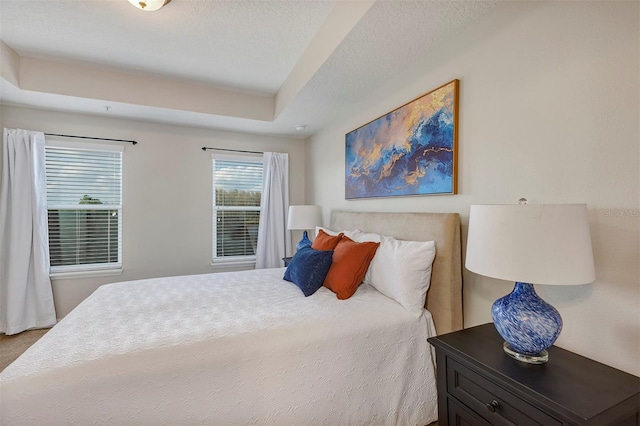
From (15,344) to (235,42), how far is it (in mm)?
3496

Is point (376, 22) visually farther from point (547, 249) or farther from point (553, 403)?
point (553, 403)

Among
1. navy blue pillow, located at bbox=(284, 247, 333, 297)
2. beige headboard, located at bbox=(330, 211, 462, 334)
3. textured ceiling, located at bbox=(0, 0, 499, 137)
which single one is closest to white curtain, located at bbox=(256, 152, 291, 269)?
textured ceiling, located at bbox=(0, 0, 499, 137)

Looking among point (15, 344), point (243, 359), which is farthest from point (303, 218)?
point (15, 344)

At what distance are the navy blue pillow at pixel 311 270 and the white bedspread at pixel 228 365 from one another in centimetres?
13

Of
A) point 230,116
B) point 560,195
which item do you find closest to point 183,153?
point 230,116

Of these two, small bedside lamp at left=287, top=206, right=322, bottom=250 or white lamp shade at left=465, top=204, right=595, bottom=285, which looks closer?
white lamp shade at left=465, top=204, right=595, bottom=285

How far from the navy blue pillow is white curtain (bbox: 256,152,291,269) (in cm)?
182

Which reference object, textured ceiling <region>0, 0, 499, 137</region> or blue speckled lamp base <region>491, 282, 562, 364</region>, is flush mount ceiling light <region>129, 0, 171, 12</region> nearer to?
textured ceiling <region>0, 0, 499, 137</region>

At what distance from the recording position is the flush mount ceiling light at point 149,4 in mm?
1774

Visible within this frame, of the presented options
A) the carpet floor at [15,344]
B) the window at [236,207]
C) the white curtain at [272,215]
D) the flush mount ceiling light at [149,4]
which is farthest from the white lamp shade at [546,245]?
the carpet floor at [15,344]

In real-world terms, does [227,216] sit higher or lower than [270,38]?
lower

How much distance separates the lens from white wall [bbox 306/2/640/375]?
1.07 meters

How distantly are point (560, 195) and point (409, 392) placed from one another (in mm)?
1262

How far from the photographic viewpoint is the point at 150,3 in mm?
1795
